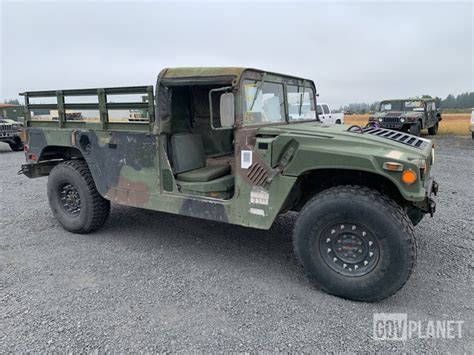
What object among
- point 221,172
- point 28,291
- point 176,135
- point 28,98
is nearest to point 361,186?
point 221,172

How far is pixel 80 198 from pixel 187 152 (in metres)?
1.63

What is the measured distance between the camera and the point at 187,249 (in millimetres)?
→ 4445

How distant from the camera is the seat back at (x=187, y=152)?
424 centimetres

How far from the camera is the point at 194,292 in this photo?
3457 millimetres

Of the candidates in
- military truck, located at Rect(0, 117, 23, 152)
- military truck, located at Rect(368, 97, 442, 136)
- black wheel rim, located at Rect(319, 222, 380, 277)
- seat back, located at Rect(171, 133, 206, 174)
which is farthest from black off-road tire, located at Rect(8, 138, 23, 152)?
black wheel rim, located at Rect(319, 222, 380, 277)

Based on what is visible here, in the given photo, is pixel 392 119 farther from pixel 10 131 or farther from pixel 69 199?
pixel 10 131

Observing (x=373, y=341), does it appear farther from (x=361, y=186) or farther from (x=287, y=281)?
(x=361, y=186)

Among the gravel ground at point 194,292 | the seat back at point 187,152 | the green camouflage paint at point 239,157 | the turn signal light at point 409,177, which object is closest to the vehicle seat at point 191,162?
the seat back at point 187,152

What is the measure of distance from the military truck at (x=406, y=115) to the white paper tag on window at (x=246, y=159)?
13130 mm

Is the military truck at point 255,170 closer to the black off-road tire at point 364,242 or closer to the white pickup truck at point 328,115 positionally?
the black off-road tire at point 364,242

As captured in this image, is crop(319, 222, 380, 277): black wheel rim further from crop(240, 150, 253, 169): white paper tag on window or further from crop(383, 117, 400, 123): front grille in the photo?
crop(383, 117, 400, 123): front grille

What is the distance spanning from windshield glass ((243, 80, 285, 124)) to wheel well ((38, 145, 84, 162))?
2.68 m

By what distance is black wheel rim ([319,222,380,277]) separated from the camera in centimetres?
319

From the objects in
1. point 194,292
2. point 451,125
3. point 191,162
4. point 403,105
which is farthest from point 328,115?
point 194,292
